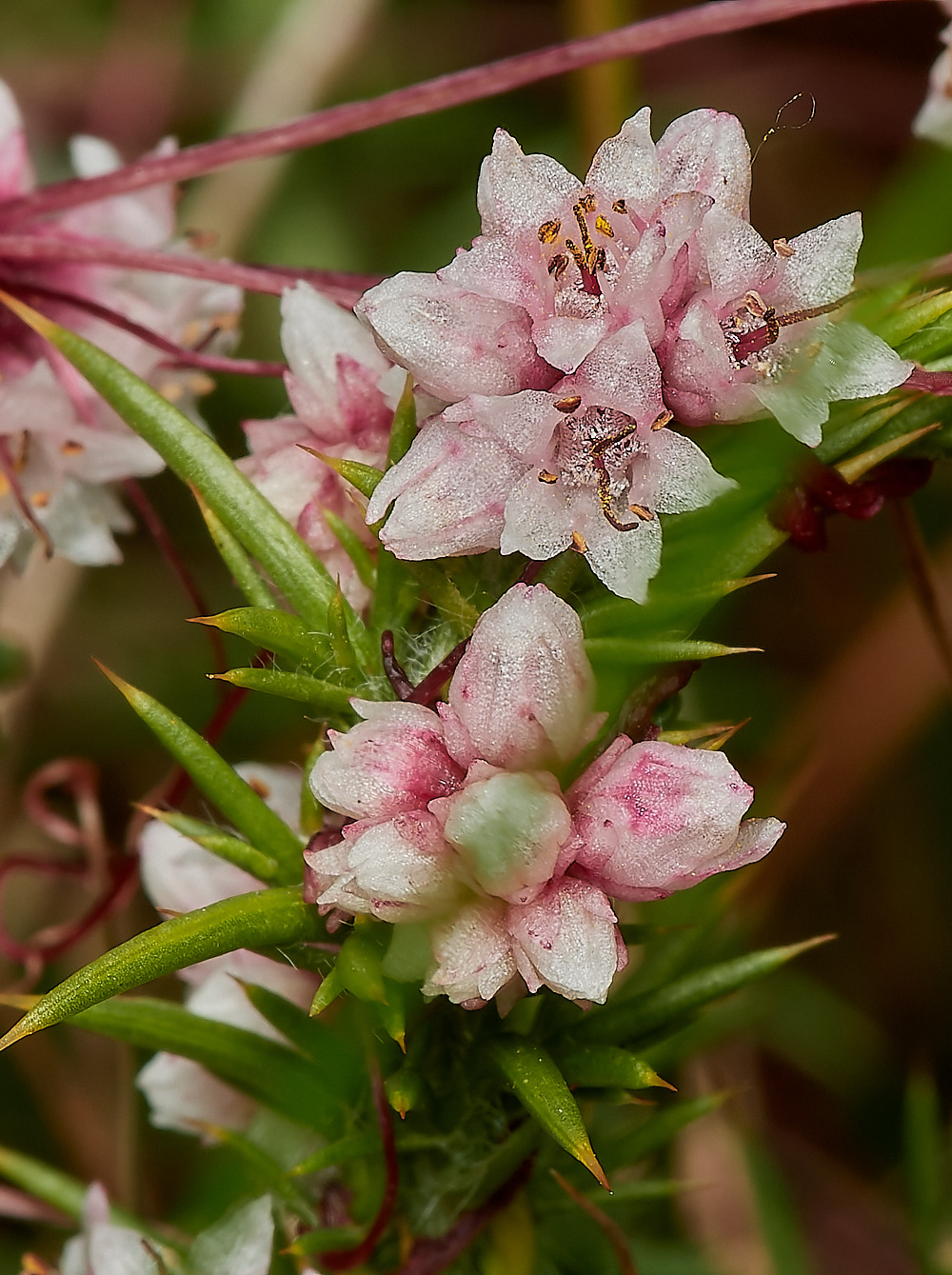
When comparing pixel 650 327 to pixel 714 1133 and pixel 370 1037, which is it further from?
pixel 714 1133

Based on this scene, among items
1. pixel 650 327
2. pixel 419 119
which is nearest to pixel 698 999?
pixel 650 327

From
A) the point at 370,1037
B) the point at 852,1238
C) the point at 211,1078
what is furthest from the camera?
the point at 852,1238

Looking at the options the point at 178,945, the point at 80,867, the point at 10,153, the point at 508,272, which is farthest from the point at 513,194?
the point at 80,867

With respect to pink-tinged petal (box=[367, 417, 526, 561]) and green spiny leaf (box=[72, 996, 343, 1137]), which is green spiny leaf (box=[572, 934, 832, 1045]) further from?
pink-tinged petal (box=[367, 417, 526, 561])

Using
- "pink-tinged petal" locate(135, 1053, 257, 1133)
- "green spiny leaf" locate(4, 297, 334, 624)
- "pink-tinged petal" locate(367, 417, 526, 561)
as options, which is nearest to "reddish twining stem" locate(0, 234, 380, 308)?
"green spiny leaf" locate(4, 297, 334, 624)

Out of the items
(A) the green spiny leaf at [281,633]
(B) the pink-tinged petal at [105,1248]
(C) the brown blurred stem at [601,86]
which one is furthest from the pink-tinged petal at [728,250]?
(C) the brown blurred stem at [601,86]
